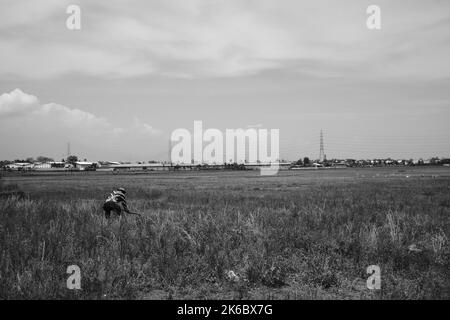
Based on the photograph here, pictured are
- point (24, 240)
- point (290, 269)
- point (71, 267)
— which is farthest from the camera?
point (24, 240)

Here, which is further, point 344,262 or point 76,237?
point 76,237

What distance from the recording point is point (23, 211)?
526 inches

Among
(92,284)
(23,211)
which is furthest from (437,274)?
(23,211)

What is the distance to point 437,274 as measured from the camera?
267 inches

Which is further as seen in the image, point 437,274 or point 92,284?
point 437,274

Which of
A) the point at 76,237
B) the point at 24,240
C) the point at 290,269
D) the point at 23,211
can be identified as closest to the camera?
the point at 290,269
